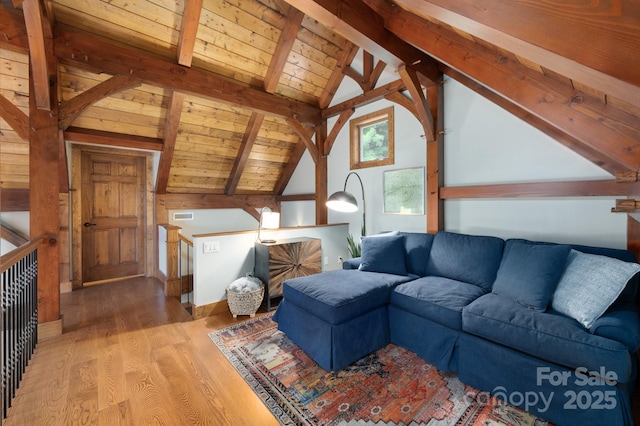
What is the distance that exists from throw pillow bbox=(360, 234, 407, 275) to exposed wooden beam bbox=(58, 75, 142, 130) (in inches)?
123

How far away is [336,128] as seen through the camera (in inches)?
173

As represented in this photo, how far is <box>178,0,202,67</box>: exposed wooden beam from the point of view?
2693mm

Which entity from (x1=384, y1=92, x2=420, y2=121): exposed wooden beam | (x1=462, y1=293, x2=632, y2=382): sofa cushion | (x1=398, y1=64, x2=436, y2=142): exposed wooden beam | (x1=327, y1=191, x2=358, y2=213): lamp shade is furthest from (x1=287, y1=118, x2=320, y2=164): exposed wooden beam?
(x1=462, y1=293, x2=632, y2=382): sofa cushion

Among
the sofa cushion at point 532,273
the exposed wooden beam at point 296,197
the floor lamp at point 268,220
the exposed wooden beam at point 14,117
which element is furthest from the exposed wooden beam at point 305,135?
the sofa cushion at point 532,273

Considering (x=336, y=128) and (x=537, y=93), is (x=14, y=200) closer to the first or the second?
(x=336, y=128)

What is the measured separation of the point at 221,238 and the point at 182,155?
73.4 inches

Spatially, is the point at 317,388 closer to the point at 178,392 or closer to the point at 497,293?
the point at 178,392

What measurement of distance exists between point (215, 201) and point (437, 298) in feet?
14.0

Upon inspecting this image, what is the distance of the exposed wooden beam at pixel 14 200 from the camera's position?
356 centimetres

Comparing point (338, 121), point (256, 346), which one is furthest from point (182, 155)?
point (256, 346)

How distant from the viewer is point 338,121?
4.34 meters

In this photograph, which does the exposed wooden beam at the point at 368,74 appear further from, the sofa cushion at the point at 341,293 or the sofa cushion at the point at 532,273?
the sofa cushion at the point at 532,273

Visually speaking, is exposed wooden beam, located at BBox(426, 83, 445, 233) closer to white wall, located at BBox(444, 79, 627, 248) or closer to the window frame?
white wall, located at BBox(444, 79, 627, 248)

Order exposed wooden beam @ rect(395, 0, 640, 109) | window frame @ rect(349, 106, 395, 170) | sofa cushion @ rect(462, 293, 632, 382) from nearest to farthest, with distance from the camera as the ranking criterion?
exposed wooden beam @ rect(395, 0, 640, 109) → sofa cushion @ rect(462, 293, 632, 382) → window frame @ rect(349, 106, 395, 170)
